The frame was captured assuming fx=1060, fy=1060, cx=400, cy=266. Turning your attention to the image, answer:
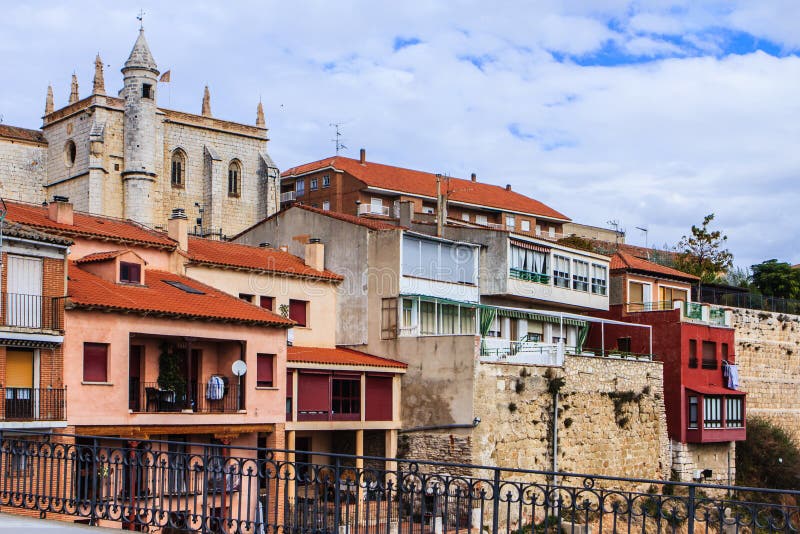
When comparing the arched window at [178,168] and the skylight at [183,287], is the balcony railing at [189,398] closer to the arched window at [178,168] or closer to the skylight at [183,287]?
the skylight at [183,287]

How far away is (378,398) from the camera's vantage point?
3916cm

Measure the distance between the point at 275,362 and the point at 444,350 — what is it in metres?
6.56

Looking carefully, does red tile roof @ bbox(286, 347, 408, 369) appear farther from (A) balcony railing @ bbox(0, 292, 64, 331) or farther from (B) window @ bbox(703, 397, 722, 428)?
(B) window @ bbox(703, 397, 722, 428)

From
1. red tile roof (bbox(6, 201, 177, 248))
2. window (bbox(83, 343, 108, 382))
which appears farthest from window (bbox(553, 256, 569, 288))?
window (bbox(83, 343, 108, 382))

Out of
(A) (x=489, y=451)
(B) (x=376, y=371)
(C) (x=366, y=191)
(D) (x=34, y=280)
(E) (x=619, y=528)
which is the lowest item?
(E) (x=619, y=528)

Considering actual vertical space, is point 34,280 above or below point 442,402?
above

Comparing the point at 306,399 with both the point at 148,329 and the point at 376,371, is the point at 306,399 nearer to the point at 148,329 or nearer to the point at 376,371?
the point at 376,371

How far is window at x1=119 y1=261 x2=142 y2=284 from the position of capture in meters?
33.2

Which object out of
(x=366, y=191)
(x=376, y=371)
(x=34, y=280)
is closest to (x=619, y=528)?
(x=376, y=371)

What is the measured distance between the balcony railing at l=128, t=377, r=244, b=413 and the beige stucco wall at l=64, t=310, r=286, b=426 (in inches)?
13.4

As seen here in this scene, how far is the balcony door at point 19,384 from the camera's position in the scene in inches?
1099

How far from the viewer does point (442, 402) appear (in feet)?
126

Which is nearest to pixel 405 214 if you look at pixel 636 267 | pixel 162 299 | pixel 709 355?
pixel 636 267

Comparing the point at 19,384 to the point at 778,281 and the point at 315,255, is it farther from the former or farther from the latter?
the point at 778,281
